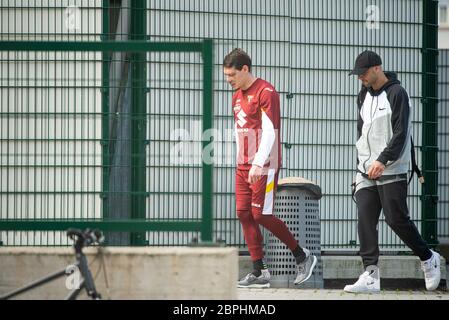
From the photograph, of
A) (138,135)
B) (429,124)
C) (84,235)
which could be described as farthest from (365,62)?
(84,235)

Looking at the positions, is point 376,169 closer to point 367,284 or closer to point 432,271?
point 367,284

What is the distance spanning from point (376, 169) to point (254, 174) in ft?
3.73

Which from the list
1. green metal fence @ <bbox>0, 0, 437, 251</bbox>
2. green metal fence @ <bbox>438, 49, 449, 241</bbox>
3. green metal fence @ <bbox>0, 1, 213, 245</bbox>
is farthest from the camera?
green metal fence @ <bbox>438, 49, 449, 241</bbox>

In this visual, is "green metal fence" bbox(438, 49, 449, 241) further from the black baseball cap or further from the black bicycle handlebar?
the black bicycle handlebar

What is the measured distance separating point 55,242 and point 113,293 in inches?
45.7

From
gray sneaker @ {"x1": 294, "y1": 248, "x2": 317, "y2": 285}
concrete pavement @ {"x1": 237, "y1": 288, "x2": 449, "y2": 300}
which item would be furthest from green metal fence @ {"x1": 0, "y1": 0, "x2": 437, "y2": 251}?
concrete pavement @ {"x1": 237, "y1": 288, "x2": 449, "y2": 300}

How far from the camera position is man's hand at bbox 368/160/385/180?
1102cm

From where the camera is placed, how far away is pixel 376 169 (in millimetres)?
11023

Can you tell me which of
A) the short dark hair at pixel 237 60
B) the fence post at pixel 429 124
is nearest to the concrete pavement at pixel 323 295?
the fence post at pixel 429 124

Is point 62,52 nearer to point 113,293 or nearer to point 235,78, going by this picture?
point 113,293

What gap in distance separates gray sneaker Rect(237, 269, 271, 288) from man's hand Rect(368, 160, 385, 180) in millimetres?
1502

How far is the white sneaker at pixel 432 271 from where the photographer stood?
11616mm

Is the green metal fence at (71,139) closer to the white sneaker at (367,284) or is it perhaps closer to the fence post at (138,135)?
the fence post at (138,135)
